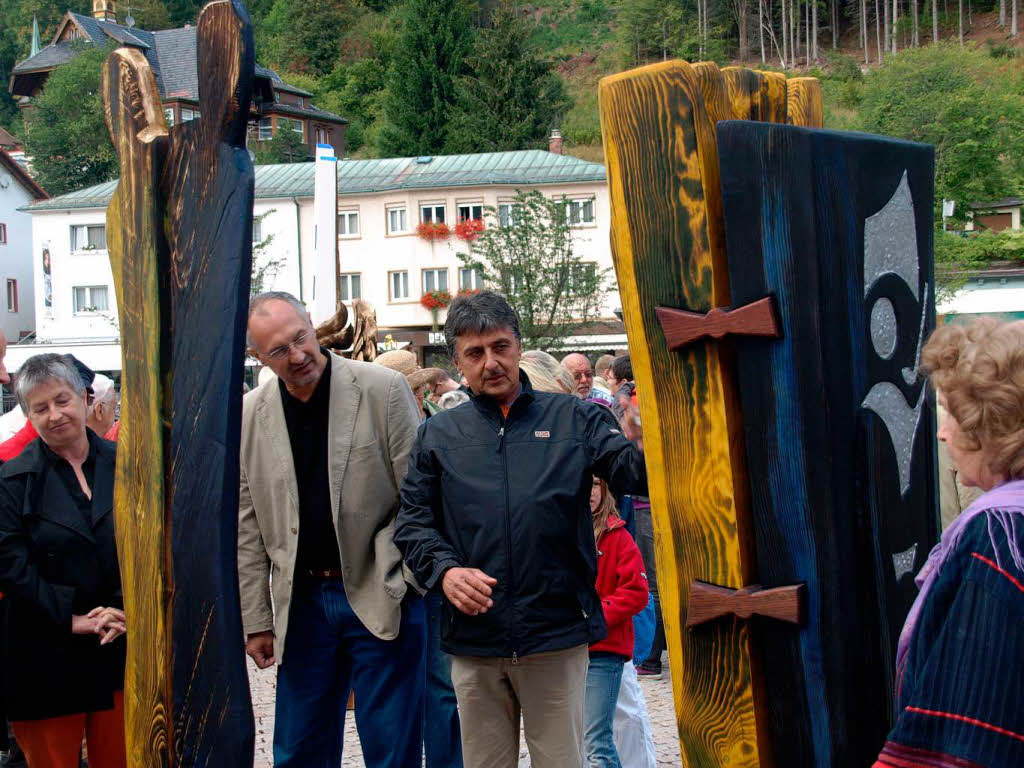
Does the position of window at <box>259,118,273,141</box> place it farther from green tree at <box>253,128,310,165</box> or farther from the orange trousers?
the orange trousers

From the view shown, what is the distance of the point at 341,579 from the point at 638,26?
2764 inches

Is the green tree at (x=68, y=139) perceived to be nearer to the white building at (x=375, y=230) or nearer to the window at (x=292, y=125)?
the window at (x=292, y=125)

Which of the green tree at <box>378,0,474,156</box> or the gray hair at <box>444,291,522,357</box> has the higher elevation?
the green tree at <box>378,0,474,156</box>

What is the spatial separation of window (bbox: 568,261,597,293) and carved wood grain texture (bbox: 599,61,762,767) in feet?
74.6

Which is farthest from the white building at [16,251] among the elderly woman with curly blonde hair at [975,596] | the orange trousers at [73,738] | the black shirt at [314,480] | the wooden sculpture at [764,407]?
the elderly woman with curly blonde hair at [975,596]

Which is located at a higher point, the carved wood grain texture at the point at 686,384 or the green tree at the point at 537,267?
the green tree at the point at 537,267

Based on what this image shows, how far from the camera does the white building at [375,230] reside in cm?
3797

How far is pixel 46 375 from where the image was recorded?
3656mm

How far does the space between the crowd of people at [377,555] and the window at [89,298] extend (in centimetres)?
3969

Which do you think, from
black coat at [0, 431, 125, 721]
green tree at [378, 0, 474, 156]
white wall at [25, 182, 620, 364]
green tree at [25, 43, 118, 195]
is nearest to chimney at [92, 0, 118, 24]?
green tree at [25, 43, 118, 195]

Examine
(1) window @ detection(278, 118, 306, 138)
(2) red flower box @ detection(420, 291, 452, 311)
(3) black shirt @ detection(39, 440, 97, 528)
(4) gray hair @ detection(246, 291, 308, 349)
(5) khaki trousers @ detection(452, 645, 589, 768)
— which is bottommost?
(5) khaki trousers @ detection(452, 645, 589, 768)

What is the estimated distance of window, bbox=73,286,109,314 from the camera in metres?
41.1

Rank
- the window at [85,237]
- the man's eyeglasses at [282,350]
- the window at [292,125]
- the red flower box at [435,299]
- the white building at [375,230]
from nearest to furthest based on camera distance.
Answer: the man's eyeglasses at [282,350] < the red flower box at [435,299] < the white building at [375,230] < the window at [85,237] < the window at [292,125]

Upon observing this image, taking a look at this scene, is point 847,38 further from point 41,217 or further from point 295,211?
point 41,217
